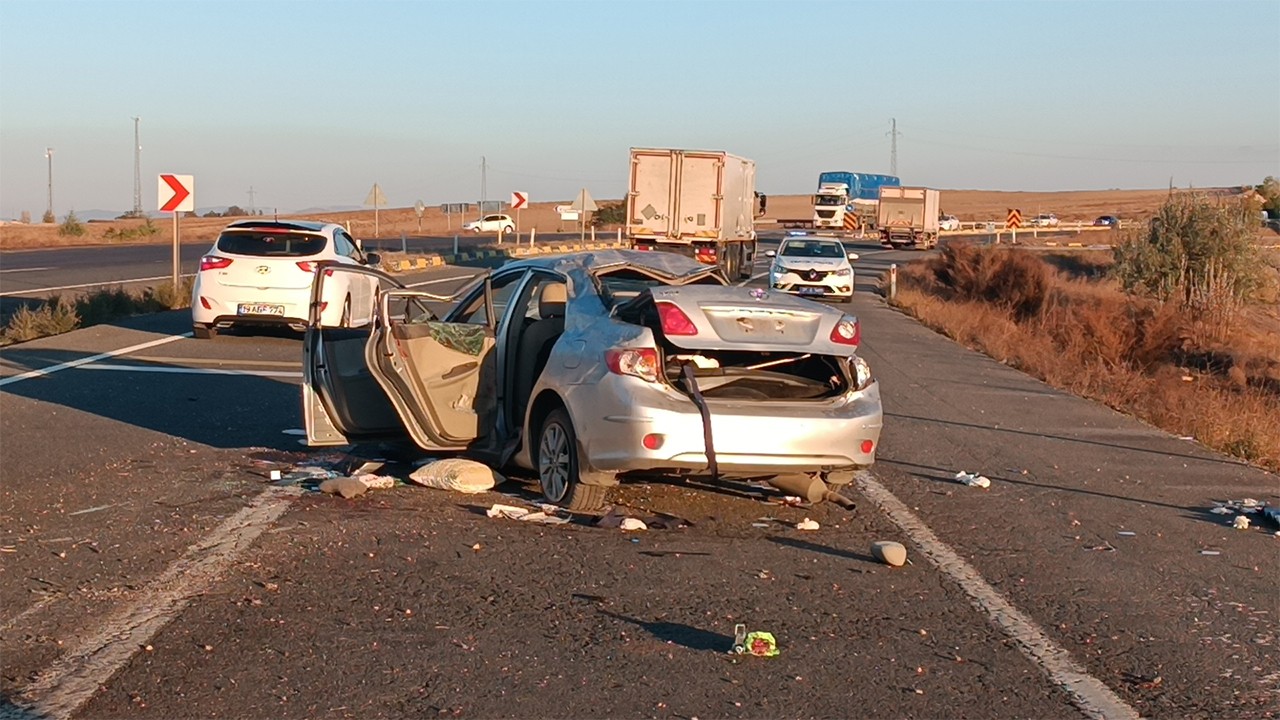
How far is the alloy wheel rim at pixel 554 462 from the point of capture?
8438 mm

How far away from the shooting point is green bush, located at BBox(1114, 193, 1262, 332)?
104 ft

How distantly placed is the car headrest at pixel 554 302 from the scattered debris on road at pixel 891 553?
276 centimetres

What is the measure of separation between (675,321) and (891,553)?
1.75m

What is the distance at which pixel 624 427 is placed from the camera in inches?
310

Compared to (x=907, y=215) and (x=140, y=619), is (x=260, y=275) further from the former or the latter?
(x=907, y=215)

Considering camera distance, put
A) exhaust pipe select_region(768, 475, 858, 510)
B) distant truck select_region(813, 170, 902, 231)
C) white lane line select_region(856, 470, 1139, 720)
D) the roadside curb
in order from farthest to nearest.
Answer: distant truck select_region(813, 170, 902, 231)
the roadside curb
exhaust pipe select_region(768, 475, 858, 510)
white lane line select_region(856, 470, 1139, 720)

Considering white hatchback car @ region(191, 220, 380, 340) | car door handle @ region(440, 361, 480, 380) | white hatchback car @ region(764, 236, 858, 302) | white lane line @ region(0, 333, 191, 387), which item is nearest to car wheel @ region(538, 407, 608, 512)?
car door handle @ region(440, 361, 480, 380)

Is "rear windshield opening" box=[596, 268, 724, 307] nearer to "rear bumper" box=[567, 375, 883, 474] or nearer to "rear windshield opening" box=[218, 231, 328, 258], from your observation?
"rear bumper" box=[567, 375, 883, 474]

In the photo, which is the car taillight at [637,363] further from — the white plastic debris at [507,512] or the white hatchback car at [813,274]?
the white hatchback car at [813,274]

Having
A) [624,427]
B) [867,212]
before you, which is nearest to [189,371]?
[624,427]

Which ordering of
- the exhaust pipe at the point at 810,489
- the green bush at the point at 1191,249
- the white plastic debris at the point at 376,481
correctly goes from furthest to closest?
the green bush at the point at 1191,249
the white plastic debris at the point at 376,481
the exhaust pipe at the point at 810,489

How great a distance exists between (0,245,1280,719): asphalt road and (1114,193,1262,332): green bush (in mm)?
22127

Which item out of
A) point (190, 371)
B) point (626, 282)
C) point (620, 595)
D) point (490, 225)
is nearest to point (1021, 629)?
point (620, 595)

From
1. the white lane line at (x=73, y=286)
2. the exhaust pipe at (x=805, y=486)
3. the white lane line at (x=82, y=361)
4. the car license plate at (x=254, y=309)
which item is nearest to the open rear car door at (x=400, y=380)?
the exhaust pipe at (x=805, y=486)
